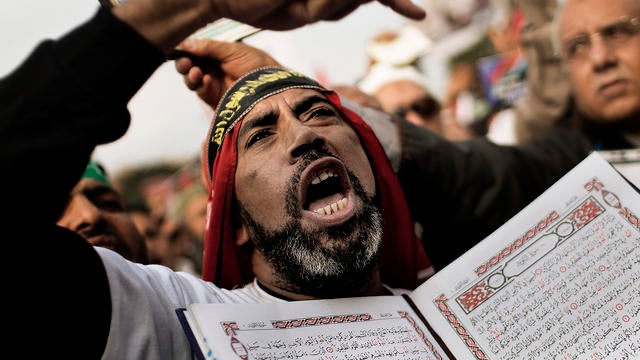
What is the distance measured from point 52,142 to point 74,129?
1.9 inches

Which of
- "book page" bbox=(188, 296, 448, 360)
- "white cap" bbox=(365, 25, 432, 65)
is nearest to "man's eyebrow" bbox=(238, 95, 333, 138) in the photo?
"book page" bbox=(188, 296, 448, 360)

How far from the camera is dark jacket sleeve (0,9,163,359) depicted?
1226mm

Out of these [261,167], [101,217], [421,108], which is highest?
[261,167]

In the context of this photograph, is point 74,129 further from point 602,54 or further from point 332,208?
point 602,54

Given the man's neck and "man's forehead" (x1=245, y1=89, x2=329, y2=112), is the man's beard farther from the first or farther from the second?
"man's forehead" (x1=245, y1=89, x2=329, y2=112)

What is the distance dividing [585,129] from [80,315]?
2561mm

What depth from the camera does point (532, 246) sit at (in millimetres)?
1790

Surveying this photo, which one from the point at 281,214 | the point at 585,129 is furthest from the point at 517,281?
the point at 585,129

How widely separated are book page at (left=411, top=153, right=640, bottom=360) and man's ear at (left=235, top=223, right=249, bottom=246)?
610 millimetres

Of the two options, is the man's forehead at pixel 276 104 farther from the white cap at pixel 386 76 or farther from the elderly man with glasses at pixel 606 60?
the white cap at pixel 386 76

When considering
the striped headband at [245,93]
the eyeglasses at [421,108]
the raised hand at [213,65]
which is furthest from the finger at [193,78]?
the eyeglasses at [421,108]

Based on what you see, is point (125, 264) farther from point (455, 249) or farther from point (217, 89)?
point (455, 249)

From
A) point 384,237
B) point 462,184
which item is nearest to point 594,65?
point 462,184

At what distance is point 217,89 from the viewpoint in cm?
234
